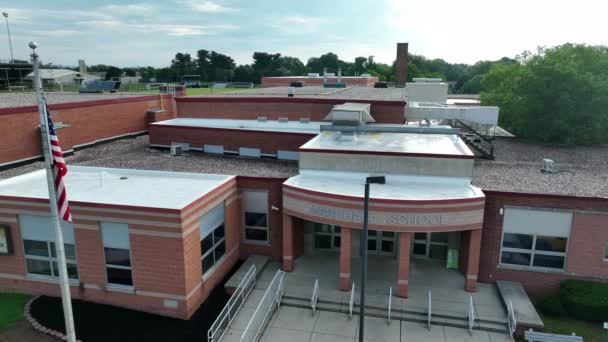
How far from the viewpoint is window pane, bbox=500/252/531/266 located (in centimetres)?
1881

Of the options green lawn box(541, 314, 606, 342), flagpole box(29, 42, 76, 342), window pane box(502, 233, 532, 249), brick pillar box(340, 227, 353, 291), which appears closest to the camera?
flagpole box(29, 42, 76, 342)

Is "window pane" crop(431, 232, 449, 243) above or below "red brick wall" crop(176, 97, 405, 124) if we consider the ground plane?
below

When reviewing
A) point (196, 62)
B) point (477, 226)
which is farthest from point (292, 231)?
point (196, 62)

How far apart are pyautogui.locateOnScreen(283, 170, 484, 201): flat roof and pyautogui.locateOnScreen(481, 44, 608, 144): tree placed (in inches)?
616

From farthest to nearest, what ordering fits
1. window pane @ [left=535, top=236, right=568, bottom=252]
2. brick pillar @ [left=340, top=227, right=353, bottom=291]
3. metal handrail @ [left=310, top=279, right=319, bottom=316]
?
window pane @ [left=535, top=236, right=568, bottom=252]
brick pillar @ [left=340, top=227, right=353, bottom=291]
metal handrail @ [left=310, top=279, right=319, bottom=316]

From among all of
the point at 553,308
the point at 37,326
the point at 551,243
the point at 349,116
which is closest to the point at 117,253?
the point at 37,326

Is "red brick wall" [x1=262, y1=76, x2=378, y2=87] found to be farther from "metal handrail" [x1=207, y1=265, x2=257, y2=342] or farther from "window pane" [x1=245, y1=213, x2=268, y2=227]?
"metal handrail" [x1=207, y1=265, x2=257, y2=342]

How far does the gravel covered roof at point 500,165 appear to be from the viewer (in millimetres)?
19688

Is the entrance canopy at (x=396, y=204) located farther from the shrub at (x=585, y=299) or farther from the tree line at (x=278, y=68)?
the tree line at (x=278, y=68)

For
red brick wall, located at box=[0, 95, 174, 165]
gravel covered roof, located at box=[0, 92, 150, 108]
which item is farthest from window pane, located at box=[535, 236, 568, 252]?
gravel covered roof, located at box=[0, 92, 150, 108]

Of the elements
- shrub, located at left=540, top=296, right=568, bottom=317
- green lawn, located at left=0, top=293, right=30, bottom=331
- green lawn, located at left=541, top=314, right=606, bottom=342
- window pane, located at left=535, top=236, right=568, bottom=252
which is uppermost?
window pane, located at left=535, top=236, right=568, bottom=252

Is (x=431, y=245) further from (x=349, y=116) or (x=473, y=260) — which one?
(x=349, y=116)

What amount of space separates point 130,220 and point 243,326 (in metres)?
5.73

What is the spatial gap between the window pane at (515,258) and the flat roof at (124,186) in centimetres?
1286
